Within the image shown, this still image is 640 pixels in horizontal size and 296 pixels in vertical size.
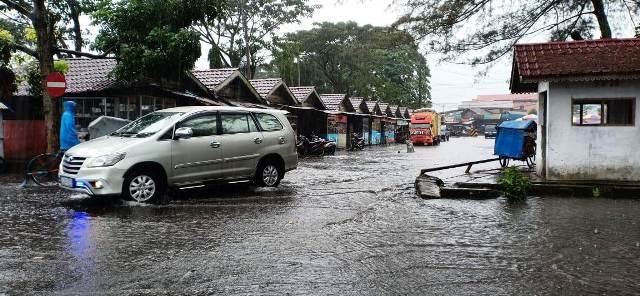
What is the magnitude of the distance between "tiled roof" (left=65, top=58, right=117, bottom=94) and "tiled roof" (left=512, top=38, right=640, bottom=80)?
12.5 meters

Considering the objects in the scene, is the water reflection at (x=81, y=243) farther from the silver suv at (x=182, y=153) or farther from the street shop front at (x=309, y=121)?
the street shop front at (x=309, y=121)

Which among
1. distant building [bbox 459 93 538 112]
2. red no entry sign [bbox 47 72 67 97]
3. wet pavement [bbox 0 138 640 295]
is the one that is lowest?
wet pavement [bbox 0 138 640 295]

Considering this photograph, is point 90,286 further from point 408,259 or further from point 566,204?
point 566,204

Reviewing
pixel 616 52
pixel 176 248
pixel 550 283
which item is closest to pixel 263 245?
pixel 176 248

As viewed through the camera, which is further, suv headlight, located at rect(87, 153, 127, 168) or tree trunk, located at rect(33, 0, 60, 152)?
tree trunk, located at rect(33, 0, 60, 152)

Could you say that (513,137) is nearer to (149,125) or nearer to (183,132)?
(183,132)

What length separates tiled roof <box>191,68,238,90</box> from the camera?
71.2ft

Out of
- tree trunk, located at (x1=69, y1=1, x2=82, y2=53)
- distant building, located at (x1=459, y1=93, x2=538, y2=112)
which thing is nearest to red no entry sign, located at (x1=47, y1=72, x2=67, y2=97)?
tree trunk, located at (x1=69, y1=1, x2=82, y2=53)

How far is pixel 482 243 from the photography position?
20.8 feet

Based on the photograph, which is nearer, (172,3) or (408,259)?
(408,259)

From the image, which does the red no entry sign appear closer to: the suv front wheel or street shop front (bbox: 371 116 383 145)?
the suv front wheel

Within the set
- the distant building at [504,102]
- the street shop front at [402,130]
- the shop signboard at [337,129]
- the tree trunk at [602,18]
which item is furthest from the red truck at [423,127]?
the distant building at [504,102]

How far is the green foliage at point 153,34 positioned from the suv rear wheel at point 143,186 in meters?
5.69

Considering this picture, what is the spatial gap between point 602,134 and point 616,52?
1.86m
